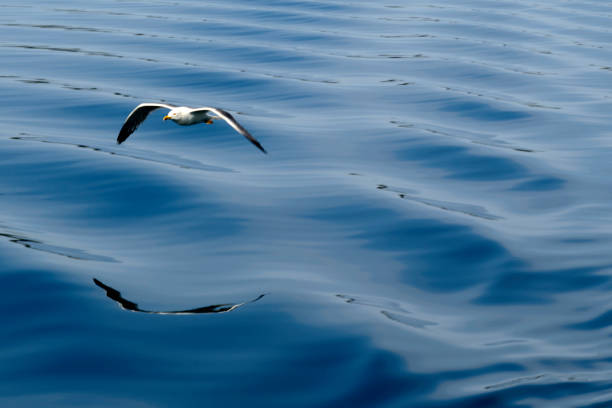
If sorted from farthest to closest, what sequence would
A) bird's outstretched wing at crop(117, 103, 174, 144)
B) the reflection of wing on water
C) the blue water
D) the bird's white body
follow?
1. bird's outstretched wing at crop(117, 103, 174, 144)
2. the bird's white body
3. the reflection of wing on water
4. the blue water

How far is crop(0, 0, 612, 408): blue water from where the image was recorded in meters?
14.2

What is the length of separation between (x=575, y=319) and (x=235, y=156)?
37.1 ft

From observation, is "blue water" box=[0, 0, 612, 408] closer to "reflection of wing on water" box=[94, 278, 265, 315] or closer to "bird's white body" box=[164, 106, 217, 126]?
"reflection of wing on water" box=[94, 278, 265, 315]

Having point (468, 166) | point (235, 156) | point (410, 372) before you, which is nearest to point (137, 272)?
point (410, 372)

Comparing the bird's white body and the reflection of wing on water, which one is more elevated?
the bird's white body

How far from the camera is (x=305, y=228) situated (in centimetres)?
2011

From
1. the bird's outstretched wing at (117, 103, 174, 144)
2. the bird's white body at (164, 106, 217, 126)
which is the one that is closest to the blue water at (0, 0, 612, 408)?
the bird's outstretched wing at (117, 103, 174, 144)

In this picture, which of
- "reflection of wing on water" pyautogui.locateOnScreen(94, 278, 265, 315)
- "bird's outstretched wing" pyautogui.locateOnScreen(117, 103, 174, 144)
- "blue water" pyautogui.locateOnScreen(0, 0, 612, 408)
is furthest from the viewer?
"bird's outstretched wing" pyautogui.locateOnScreen(117, 103, 174, 144)

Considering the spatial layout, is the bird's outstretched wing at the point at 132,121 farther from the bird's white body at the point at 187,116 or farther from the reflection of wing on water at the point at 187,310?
the reflection of wing on water at the point at 187,310

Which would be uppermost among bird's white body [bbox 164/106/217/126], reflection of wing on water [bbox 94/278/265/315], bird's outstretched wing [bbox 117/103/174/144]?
bird's white body [bbox 164/106/217/126]

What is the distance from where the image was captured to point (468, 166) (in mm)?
24672

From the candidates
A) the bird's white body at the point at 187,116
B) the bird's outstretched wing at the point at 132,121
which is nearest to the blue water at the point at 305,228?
the bird's outstretched wing at the point at 132,121

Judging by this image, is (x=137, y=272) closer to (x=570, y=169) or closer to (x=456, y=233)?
(x=456, y=233)

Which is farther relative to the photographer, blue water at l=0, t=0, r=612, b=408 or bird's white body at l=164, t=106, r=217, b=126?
bird's white body at l=164, t=106, r=217, b=126
